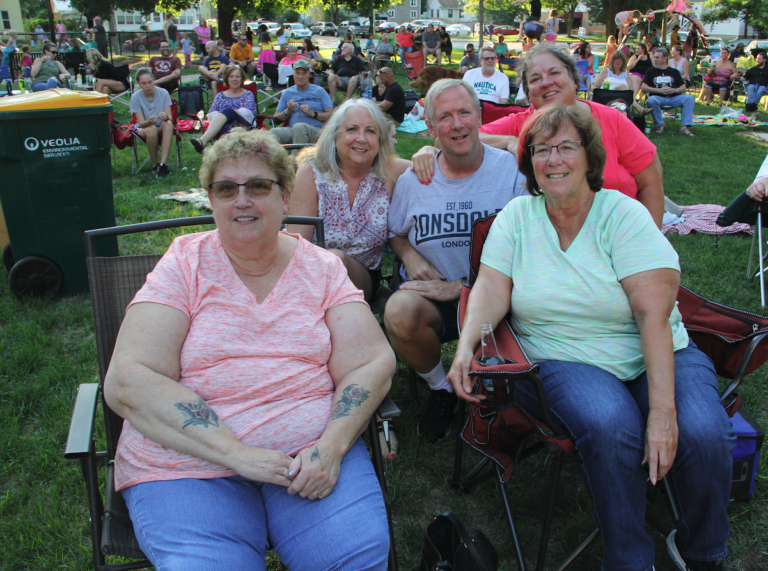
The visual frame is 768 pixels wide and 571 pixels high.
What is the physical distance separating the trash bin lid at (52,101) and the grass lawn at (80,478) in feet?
2.55

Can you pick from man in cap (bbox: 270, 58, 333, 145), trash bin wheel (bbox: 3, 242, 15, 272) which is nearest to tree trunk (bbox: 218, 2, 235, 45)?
man in cap (bbox: 270, 58, 333, 145)

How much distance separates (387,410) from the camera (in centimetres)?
194

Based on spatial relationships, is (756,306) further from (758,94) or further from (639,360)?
(758,94)

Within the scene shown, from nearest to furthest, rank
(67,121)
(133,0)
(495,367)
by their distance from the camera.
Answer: (495,367) < (67,121) < (133,0)

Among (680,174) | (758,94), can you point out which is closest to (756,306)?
(680,174)

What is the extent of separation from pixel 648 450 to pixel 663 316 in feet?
1.49

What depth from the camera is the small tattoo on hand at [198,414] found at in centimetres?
172

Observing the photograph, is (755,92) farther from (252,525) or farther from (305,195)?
(252,525)

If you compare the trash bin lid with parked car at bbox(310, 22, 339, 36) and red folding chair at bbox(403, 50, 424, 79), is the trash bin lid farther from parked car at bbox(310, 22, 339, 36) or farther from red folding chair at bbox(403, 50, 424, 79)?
parked car at bbox(310, 22, 339, 36)

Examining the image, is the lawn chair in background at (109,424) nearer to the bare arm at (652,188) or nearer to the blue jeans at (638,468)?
the blue jeans at (638,468)

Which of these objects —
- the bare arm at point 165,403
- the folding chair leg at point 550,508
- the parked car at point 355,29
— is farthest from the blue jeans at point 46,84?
the parked car at point 355,29

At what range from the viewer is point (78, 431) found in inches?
67.4

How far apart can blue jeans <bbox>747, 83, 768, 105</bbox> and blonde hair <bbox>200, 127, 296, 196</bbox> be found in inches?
602

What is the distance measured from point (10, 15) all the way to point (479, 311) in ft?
162
